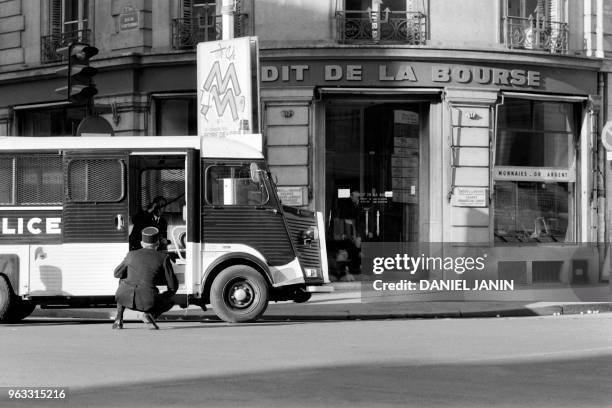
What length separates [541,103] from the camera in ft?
89.9

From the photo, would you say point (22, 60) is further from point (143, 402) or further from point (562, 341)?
point (143, 402)

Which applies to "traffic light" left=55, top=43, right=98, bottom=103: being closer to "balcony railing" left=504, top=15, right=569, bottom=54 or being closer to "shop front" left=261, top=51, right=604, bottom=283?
"shop front" left=261, top=51, right=604, bottom=283

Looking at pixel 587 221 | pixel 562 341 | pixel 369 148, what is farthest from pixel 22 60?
pixel 562 341

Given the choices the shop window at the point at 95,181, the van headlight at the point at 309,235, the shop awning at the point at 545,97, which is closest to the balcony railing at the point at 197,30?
the shop awning at the point at 545,97

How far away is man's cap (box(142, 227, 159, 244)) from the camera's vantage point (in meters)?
16.5

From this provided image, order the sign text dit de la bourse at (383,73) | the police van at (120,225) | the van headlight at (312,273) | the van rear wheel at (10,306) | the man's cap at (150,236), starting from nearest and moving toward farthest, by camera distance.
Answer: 1. the man's cap at (150,236)
2. the van rear wheel at (10,306)
3. the police van at (120,225)
4. the van headlight at (312,273)
5. the sign text dit de la bourse at (383,73)

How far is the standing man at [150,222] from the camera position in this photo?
18.1m

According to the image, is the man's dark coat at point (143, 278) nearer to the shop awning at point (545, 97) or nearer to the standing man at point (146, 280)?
the standing man at point (146, 280)

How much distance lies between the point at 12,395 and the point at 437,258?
15374 mm

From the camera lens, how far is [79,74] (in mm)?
18797

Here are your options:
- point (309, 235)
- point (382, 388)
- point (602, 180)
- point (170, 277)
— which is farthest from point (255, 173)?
point (602, 180)

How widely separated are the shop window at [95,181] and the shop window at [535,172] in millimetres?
11041

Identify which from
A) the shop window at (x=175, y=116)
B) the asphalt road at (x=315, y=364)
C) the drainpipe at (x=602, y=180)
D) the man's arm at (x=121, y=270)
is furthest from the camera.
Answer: the drainpipe at (x=602, y=180)

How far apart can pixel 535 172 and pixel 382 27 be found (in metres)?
4.63
